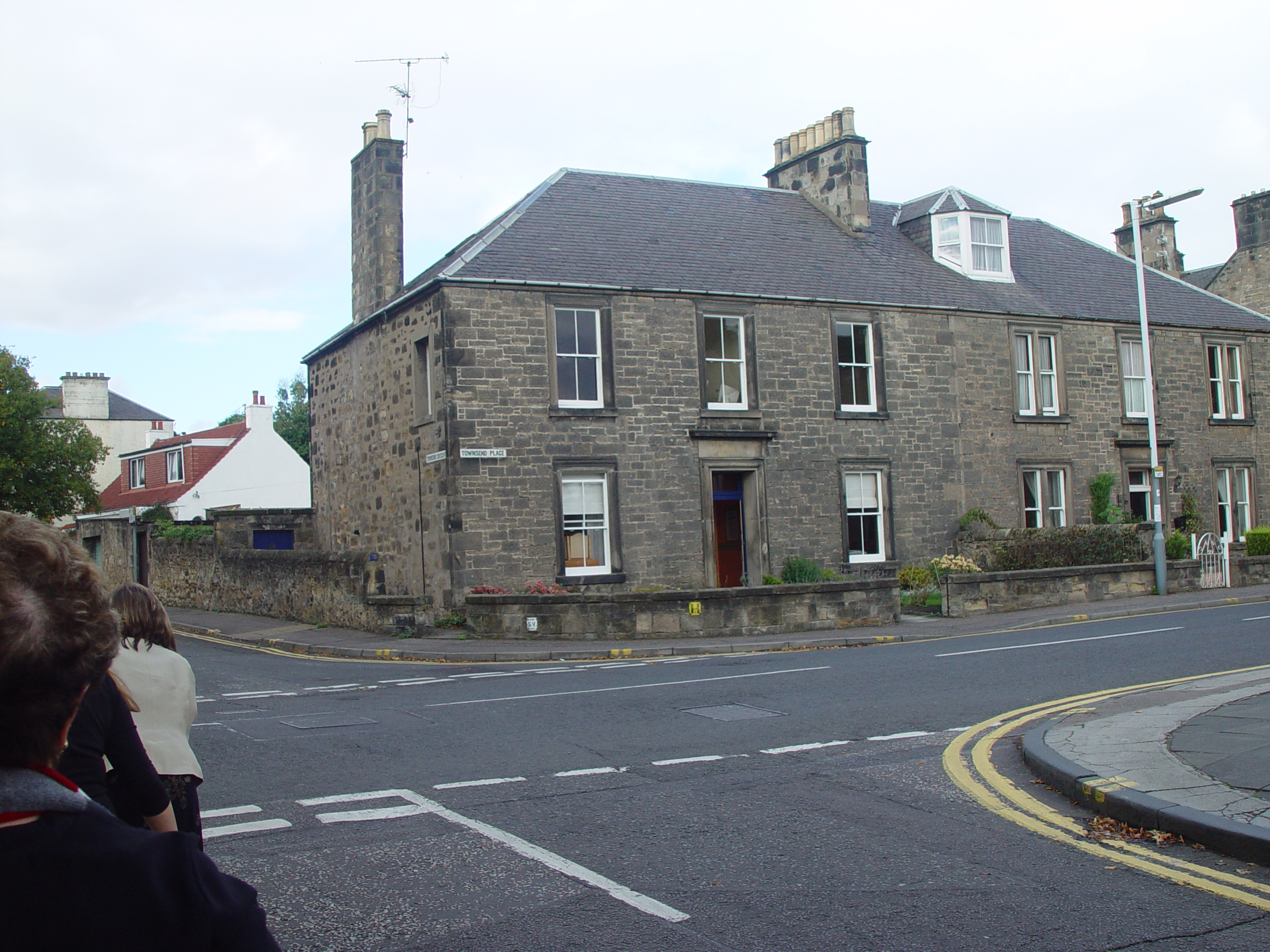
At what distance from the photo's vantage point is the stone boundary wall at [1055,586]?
2019 centimetres

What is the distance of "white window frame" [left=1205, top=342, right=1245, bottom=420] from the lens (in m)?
28.9

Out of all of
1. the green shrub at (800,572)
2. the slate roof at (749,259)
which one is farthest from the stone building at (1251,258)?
the green shrub at (800,572)

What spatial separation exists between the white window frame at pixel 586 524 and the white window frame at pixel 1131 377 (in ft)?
47.1

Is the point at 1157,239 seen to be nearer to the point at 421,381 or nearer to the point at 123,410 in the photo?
the point at 421,381

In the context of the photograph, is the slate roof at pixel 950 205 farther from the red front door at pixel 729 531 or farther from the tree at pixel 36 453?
the tree at pixel 36 453

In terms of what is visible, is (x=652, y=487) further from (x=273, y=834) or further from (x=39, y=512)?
(x=39, y=512)

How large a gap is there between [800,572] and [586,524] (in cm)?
454

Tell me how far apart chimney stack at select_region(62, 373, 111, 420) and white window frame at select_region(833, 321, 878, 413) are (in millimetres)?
45619

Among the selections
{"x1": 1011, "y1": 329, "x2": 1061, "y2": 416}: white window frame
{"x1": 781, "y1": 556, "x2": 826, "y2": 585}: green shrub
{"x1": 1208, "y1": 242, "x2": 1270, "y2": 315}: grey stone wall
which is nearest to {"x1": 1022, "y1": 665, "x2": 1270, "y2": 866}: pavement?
{"x1": 781, "y1": 556, "x2": 826, "y2": 585}: green shrub

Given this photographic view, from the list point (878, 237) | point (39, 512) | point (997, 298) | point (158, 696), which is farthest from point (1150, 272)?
point (39, 512)

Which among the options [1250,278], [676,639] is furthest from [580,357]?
[1250,278]

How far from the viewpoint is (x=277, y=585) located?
24.1 meters

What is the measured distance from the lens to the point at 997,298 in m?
26.0

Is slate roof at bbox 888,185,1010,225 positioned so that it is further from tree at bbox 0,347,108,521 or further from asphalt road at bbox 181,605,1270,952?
tree at bbox 0,347,108,521
